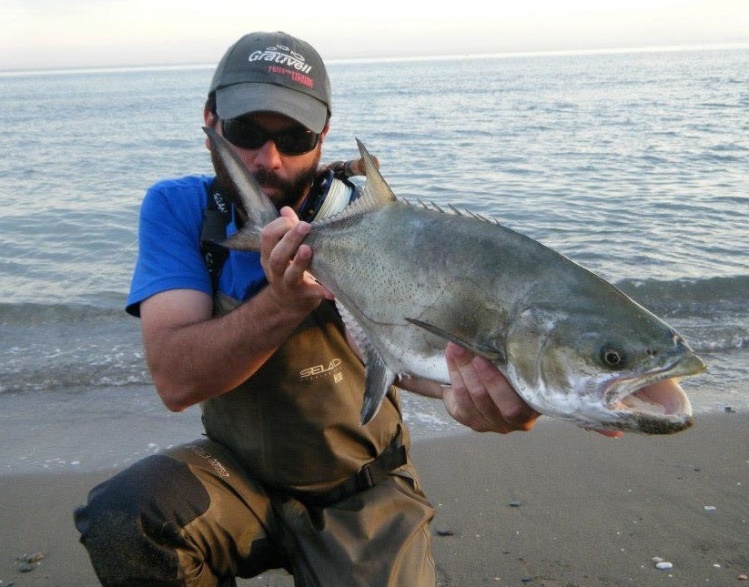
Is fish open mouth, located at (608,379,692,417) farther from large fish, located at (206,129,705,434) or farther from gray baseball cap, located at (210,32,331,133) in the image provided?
gray baseball cap, located at (210,32,331,133)

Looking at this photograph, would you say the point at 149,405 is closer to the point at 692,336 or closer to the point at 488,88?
the point at 692,336

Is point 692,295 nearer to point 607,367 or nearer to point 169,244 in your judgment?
point 169,244

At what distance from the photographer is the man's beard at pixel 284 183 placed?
3176 mm

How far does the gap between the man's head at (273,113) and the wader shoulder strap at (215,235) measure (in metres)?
0.21

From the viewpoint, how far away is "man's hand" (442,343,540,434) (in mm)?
2238

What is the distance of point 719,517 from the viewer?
12.4 ft

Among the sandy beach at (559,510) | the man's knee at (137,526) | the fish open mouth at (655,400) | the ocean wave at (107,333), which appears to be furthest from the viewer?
the ocean wave at (107,333)

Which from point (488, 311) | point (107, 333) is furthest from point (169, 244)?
point (107, 333)

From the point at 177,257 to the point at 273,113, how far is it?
2.51 feet

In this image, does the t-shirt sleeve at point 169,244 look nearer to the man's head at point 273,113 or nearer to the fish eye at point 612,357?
the man's head at point 273,113

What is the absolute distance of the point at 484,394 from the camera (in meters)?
2.29

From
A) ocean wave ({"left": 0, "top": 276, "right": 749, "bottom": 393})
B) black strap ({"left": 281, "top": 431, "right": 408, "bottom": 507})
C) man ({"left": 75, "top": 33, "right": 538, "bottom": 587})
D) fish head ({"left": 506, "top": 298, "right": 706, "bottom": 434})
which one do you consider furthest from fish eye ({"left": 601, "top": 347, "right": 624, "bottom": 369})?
ocean wave ({"left": 0, "top": 276, "right": 749, "bottom": 393})

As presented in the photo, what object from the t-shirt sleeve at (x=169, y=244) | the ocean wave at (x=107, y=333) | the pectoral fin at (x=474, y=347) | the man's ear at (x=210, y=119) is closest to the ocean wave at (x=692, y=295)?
the ocean wave at (x=107, y=333)

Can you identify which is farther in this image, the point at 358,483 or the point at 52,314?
the point at 52,314
